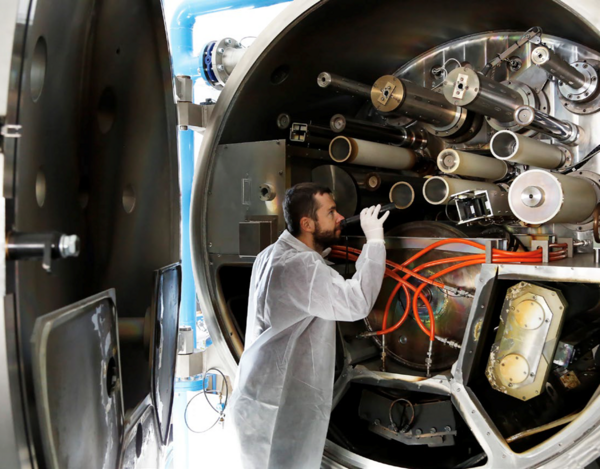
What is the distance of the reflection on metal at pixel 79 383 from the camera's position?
657 millimetres

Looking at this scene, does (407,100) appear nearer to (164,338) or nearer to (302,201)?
(302,201)

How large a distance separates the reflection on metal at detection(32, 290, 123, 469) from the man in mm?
679

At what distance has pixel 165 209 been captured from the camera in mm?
1220

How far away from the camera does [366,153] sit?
5.32 feet

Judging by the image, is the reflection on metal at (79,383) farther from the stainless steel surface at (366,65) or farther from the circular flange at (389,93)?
the circular flange at (389,93)

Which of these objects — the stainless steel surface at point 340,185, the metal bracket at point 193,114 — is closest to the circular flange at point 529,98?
the stainless steel surface at point 340,185

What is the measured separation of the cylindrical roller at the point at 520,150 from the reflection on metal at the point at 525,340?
1.01 ft

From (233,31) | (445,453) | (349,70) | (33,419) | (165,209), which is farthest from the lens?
(233,31)

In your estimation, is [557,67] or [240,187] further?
[240,187]

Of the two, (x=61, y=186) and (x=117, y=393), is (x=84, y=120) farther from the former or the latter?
(x=117, y=393)

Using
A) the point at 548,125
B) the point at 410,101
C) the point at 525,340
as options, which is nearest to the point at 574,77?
the point at 548,125

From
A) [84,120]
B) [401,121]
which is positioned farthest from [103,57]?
[401,121]

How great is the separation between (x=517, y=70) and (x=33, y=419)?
60.9 inches

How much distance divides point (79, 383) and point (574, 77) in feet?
4.24
